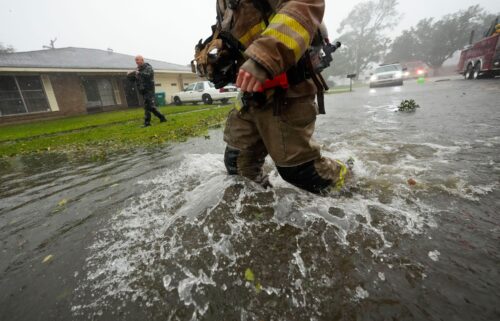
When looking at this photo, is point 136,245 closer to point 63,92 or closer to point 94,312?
point 94,312

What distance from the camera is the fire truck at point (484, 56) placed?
9.46 meters

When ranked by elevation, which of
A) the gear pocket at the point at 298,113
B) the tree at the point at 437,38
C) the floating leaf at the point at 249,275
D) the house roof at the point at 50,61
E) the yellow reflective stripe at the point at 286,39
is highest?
the tree at the point at 437,38

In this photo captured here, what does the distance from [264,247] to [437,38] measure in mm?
57841

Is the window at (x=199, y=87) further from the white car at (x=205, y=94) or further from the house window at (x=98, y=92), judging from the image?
the house window at (x=98, y=92)

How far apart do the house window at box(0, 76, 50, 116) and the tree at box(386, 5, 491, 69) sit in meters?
56.5

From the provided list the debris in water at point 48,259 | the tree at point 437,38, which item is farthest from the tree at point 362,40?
the debris in water at point 48,259

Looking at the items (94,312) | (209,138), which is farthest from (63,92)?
(94,312)

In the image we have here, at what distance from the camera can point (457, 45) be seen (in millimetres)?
41531

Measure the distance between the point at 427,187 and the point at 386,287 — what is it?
3.94ft

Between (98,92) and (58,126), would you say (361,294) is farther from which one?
(98,92)

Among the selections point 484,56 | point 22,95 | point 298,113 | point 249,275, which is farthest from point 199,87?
point 249,275

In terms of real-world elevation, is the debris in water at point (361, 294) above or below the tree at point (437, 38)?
below

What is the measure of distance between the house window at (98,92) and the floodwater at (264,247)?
17.4 meters

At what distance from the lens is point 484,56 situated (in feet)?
34.0
